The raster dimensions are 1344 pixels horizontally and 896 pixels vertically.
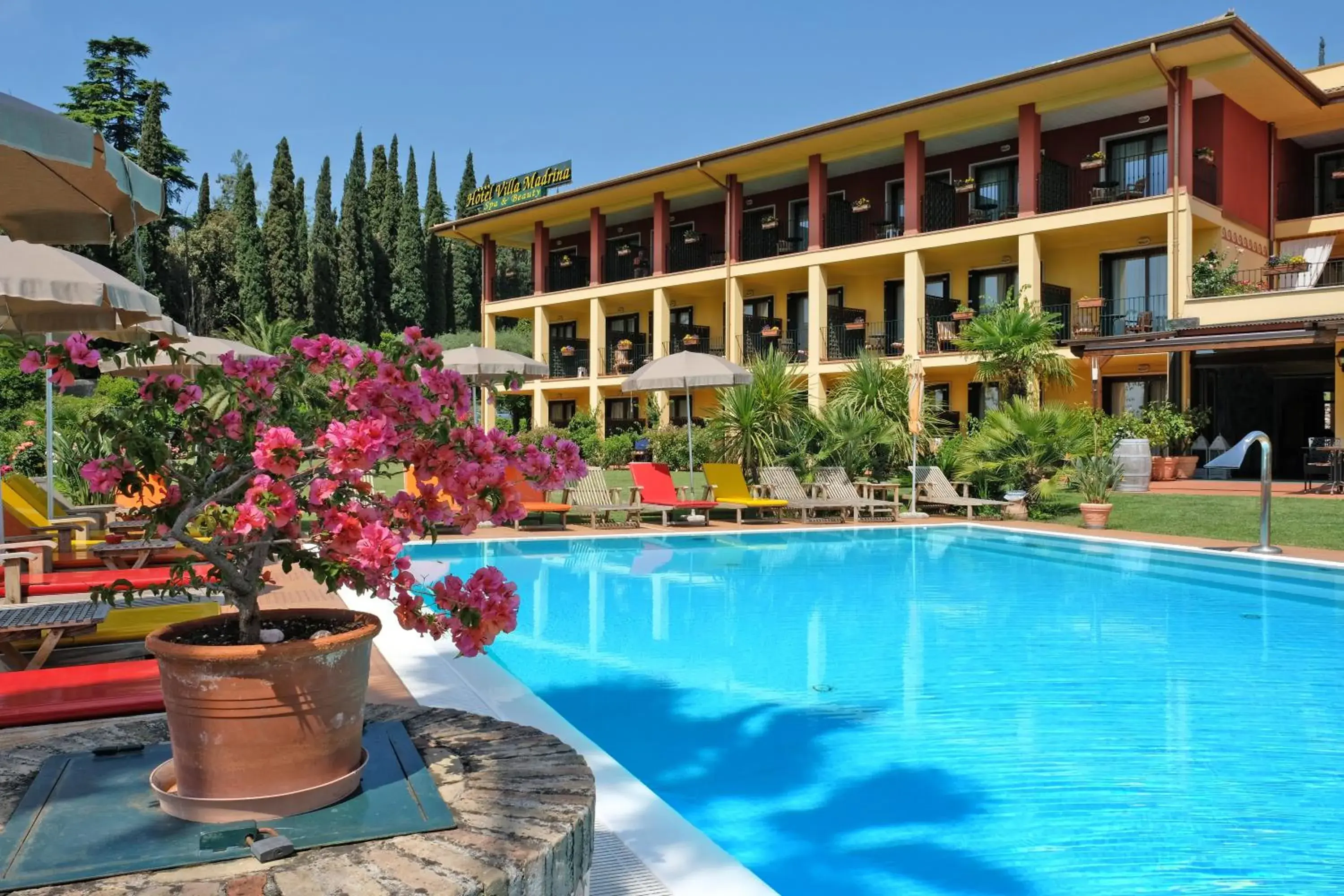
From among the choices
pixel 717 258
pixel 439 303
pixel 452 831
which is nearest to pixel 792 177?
pixel 717 258

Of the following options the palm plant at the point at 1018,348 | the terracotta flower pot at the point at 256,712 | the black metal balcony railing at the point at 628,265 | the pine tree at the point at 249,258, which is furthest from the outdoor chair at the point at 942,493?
the pine tree at the point at 249,258

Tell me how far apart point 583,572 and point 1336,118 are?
823 inches

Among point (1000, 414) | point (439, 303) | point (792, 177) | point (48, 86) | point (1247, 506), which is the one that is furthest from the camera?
point (439, 303)

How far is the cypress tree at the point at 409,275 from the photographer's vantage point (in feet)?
139

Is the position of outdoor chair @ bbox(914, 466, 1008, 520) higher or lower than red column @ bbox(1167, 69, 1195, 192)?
lower

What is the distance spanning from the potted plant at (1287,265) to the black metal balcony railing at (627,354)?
1536cm

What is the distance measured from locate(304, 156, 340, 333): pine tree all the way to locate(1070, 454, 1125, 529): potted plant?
31306 mm

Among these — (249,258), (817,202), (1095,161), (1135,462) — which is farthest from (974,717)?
(249,258)

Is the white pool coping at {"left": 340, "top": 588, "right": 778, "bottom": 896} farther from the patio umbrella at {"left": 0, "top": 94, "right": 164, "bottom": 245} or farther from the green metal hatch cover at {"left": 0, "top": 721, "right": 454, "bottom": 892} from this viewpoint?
the patio umbrella at {"left": 0, "top": 94, "right": 164, "bottom": 245}

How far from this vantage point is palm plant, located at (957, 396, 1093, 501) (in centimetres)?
1595

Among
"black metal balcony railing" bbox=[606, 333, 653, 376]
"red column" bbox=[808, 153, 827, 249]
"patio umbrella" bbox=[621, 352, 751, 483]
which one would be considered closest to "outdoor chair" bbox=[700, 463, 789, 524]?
"patio umbrella" bbox=[621, 352, 751, 483]

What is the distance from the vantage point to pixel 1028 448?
16.2 metres

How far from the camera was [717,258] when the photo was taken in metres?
27.9

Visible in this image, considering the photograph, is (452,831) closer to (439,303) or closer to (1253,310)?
(1253,310)
